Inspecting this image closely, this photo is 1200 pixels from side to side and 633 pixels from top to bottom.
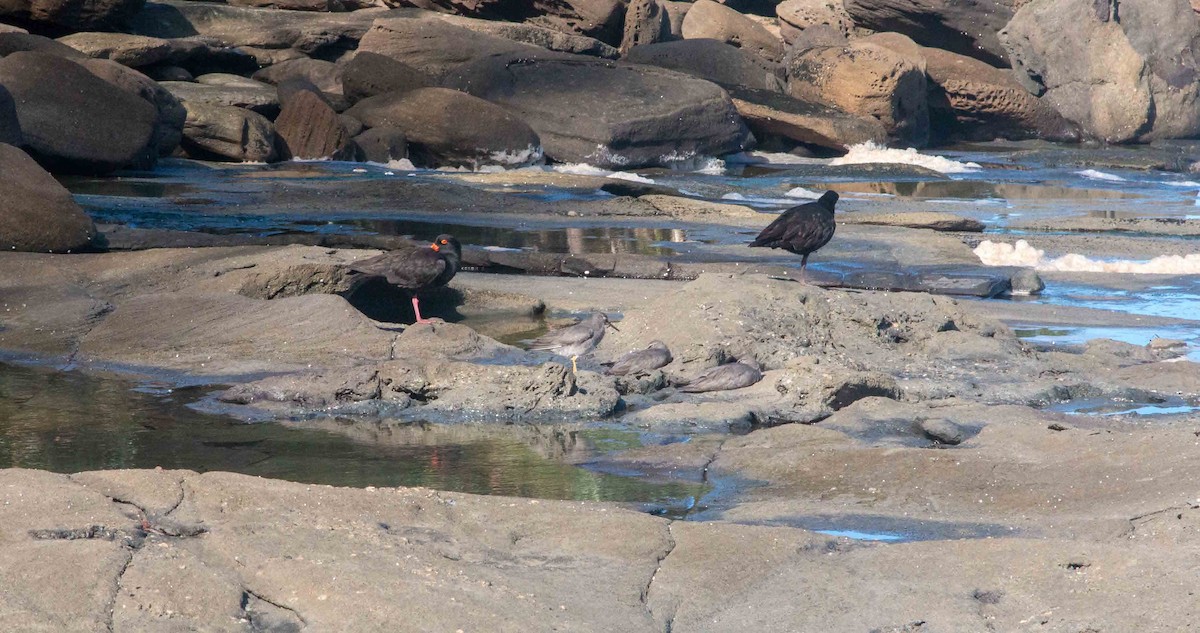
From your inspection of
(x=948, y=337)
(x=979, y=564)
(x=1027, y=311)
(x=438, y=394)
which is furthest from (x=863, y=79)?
(x=979, y=564)

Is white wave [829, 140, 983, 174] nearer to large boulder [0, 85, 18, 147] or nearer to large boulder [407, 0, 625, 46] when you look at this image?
large boulder [407, 0, 625, 46]

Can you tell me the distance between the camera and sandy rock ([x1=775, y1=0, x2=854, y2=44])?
30.3 m

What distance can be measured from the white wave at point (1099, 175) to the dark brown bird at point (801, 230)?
13.5 m

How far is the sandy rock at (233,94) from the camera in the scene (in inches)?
808

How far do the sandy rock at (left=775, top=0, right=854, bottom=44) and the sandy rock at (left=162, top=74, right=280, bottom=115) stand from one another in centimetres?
1318

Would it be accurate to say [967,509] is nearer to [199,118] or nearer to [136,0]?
[199,118]

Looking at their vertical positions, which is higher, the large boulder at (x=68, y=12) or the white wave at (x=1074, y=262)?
the white wave at (x=1074, y=262)

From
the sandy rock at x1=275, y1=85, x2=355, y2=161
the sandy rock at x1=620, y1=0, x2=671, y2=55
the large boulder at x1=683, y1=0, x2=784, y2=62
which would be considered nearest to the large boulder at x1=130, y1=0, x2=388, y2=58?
the sandy rock at x1=620, y1=0, x2=671, y2=55

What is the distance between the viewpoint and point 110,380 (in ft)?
23.4

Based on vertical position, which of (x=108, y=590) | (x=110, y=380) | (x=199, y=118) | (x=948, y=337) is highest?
(x=108, y=590)

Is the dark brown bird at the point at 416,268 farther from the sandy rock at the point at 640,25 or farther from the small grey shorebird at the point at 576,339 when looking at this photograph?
the sandy rock at the point at 640,25

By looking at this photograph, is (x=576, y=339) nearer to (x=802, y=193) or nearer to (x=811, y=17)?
(x=802, y=193)

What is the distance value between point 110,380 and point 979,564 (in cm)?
492

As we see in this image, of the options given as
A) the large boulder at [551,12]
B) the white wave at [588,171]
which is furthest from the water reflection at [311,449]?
the large boulder at [551,12]
